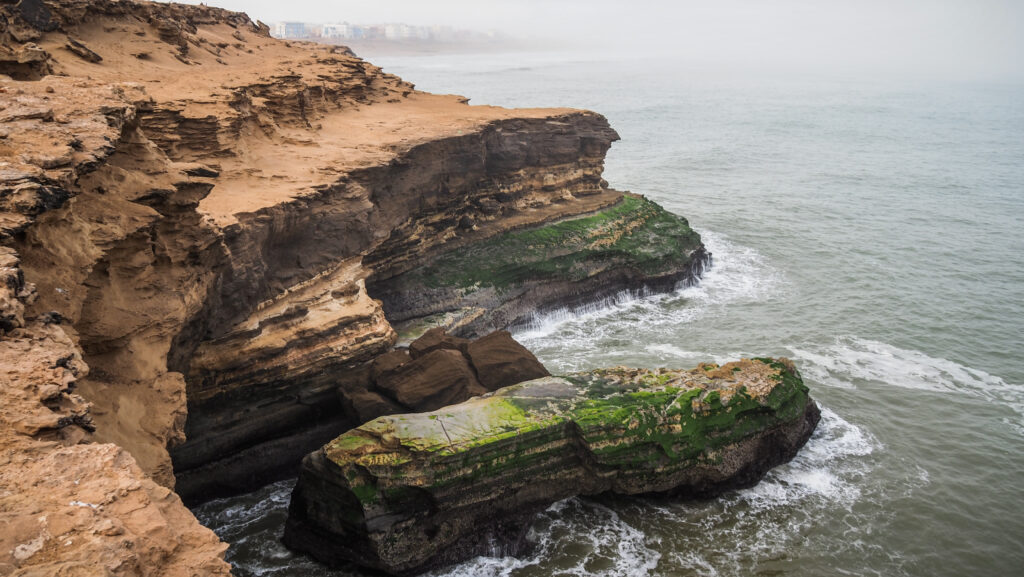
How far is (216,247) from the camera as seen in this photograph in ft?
41.8

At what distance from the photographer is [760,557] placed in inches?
548

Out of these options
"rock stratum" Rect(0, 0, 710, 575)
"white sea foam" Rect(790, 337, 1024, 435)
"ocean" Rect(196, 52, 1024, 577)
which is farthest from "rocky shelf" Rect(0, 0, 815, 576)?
"white sea foam" Rect(790, 337, 1024, 435)

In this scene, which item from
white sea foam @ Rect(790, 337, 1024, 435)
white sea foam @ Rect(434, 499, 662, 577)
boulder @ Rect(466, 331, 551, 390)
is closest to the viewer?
white sea foam @ Rect(434, 499, 662, 577)

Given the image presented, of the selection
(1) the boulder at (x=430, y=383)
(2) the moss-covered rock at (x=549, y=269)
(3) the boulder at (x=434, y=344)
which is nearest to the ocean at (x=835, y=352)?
(2) the moss-covered rock at (x=549, y=269)

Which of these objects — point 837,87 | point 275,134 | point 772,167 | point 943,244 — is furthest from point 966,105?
point 275,134

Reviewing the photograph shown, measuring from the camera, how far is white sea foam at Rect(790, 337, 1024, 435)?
20.5 meters

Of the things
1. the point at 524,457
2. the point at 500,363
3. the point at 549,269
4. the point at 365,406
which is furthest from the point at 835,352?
the point at 365,406

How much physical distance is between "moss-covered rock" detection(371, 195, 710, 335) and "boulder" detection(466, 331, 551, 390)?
417 cm

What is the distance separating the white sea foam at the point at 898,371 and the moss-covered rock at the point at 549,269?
22.2 ft

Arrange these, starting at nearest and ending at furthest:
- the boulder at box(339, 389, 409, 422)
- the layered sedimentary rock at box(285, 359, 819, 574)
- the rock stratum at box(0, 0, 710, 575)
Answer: the rock stratum at box(0, 0, 710, 575) → the layered sedimentary rock at box(285, 359, 819, 574) → the boulder at box(339, 389, 409, 422)

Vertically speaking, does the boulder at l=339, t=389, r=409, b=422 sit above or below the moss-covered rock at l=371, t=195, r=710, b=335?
below

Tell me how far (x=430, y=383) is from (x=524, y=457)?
11.1 feet

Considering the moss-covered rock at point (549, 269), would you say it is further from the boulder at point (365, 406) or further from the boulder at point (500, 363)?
the boulder at point (365, 406)

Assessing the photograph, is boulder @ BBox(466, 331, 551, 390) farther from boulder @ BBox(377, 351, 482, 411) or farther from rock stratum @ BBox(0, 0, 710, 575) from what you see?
rock stratum @ BBox(0, 0, 710, 575)
